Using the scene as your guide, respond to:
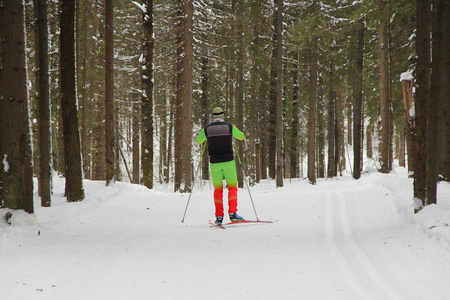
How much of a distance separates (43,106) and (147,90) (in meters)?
5.88

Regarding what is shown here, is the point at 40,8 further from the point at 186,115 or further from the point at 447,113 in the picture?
the point at 447,113

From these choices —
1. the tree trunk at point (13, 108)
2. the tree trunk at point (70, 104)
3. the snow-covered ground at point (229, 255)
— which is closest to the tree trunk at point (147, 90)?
the tree trunk at point (70, 104)

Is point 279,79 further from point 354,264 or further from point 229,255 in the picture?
point 354,264

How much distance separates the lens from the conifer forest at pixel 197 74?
6.53m

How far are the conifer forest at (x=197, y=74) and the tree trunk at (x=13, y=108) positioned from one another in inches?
0.7

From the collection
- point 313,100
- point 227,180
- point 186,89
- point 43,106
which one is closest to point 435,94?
point 227,180

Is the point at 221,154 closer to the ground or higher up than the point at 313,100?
closer to the ground

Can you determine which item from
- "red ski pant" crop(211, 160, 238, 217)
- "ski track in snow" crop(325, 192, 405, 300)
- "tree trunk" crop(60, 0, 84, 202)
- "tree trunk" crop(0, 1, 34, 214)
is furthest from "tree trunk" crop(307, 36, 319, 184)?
"tree trunk" crop(0, 1, 34, 214)

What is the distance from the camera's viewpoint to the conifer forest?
6.53 meters

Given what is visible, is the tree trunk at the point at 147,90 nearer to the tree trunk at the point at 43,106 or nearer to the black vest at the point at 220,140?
the tree trunk at the point at 43,106

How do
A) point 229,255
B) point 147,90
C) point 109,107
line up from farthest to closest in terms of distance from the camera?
point 147,90 < point 109,107 < point 229,255

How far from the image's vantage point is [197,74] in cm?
2317

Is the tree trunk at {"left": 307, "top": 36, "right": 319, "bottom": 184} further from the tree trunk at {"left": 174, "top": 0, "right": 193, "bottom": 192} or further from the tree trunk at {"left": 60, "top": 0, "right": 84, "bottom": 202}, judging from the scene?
the tree trunk at {"left": 60, "top": 0, "right": 84, "bottom": 202}

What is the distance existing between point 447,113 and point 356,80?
10.8m
